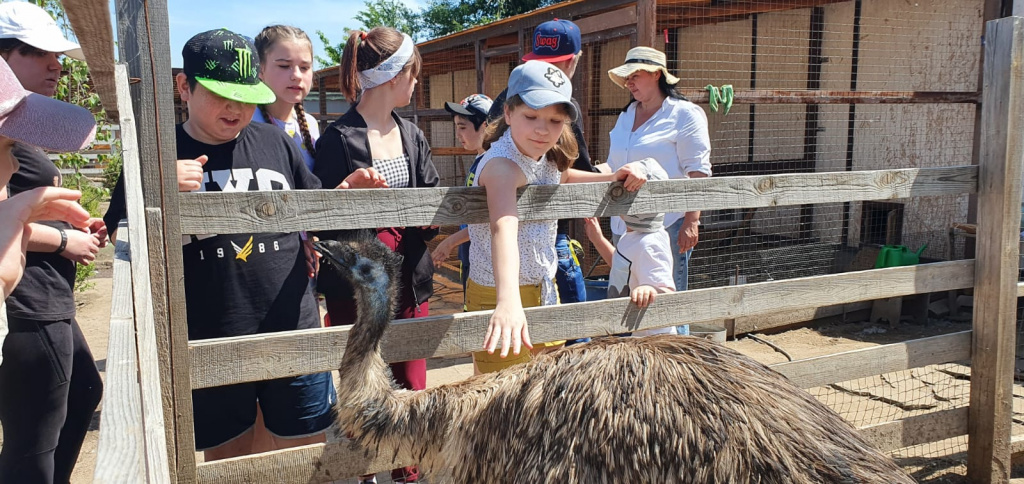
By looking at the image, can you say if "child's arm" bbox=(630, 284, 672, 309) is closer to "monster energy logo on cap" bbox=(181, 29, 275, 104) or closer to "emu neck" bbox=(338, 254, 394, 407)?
"emu neck" bbox=(338, 254, 394, 407)

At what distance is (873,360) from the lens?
11.5ft

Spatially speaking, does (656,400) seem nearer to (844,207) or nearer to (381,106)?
(381,106)

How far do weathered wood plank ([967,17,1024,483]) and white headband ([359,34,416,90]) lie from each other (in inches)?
108

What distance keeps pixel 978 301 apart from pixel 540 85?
8.40 ft

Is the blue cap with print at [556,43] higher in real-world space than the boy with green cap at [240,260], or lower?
higher

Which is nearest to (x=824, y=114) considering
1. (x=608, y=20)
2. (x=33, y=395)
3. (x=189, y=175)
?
(x=608, y=20)

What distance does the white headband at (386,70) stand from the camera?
2.90 metres

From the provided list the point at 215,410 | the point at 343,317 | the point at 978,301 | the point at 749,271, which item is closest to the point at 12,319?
the point at 215,410

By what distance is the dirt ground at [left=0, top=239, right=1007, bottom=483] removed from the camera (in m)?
4.16

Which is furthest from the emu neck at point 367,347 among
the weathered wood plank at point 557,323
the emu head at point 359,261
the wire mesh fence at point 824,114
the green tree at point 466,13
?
the green tree at point 466,13

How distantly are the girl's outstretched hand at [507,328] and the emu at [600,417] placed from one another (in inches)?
4.4

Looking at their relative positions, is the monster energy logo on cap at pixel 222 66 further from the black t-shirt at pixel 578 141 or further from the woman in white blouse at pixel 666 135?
the woman in white blouse at pixel 666 135

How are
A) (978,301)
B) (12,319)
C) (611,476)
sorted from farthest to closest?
(978,301)
(12,319)
(611,476)

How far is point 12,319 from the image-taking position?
99.0 inches
